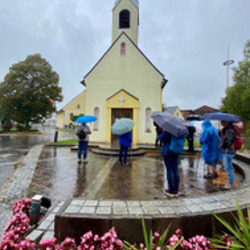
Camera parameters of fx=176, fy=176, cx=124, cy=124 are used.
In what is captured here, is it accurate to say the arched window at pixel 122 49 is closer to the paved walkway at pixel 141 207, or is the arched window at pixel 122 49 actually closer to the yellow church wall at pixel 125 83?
the yellow church wall at pixel 125 83

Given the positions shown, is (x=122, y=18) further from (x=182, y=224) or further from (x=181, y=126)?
(x=182, y=224)

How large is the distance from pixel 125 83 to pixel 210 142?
9.28 meters

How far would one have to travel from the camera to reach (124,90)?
42.2ft

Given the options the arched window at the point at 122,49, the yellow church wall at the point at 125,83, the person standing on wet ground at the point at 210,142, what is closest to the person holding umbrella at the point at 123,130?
the person standing on wet ground at the point at 210,142

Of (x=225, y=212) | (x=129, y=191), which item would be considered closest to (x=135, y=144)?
(x=129, y=191)

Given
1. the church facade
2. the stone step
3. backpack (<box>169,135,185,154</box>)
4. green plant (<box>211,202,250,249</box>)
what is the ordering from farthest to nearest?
the church facade → the stone step → backpack (<box>169,135,185,154</box>) → green plant (<box>211,202,250,249</box>)

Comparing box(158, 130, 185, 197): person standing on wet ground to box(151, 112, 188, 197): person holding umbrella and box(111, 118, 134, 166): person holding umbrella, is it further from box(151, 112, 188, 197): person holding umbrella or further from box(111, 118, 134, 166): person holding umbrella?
box(111, 118, 134, 166): person holding umbrella

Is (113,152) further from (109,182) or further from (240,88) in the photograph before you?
(240,88)

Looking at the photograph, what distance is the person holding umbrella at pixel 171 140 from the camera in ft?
12.4

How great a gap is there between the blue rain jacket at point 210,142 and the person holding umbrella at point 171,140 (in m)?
1.60

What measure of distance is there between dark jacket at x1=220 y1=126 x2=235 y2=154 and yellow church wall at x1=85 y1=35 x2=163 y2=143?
8.30 m

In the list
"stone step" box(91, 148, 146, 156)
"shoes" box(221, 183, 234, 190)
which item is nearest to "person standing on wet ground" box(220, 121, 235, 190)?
"shoes" box(221, 183, 234, 190)

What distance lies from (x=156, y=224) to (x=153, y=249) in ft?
0.85

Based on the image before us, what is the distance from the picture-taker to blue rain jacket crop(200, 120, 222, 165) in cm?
518
